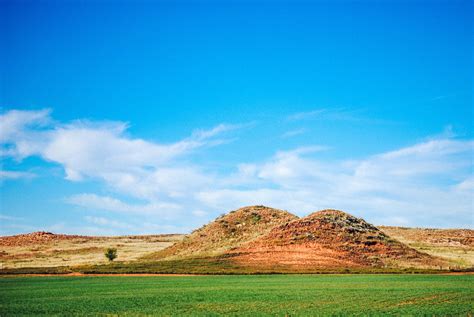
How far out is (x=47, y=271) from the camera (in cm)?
7750

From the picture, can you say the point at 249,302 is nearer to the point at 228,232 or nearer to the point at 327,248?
the point at 327,248

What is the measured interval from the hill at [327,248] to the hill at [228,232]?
8459 mm

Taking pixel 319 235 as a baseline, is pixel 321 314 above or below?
below

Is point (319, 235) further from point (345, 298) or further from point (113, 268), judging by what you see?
point (345, 298)

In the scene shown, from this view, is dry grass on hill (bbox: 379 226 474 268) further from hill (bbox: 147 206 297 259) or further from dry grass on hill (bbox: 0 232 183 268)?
dry grass on hill (bbox: 0 232 183 268)

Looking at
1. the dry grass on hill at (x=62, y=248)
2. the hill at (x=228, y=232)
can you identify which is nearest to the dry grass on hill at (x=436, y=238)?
the hill at (x=228, y=232)

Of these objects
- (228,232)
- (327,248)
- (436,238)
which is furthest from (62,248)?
(436,238)

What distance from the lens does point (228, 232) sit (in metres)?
123

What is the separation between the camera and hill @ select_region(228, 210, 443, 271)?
294 feet

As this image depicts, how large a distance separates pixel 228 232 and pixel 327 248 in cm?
3456

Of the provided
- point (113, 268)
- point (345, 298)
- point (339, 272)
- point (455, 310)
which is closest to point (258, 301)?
point (345, 298)

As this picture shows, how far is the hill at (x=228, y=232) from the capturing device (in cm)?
11339

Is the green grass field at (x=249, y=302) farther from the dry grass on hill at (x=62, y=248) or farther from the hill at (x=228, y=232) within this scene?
the dry grass on hill at (x=62, y=248)

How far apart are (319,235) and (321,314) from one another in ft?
244
